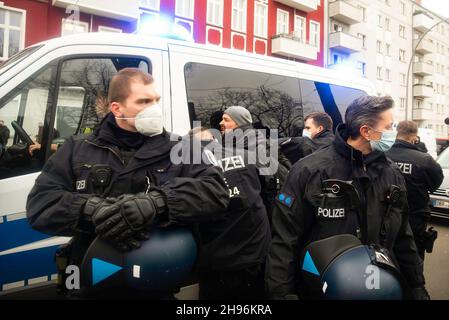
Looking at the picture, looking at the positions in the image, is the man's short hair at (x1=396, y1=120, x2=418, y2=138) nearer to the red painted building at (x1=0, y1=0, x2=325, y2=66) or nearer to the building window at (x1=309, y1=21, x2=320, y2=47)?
the red painted building at (x1=0, y1=0, x2=325, y2=66)

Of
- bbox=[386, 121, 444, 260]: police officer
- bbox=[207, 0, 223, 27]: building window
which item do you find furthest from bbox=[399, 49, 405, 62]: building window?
bbox=[386, 121, 444, 260]: police officer

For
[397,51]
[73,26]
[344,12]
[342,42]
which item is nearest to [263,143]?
[73,26]

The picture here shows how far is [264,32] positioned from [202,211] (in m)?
21.1

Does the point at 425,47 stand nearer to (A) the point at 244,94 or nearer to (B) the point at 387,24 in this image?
(B) the point at 387,24

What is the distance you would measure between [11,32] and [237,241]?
14448mm

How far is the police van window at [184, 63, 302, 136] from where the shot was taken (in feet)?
11.0

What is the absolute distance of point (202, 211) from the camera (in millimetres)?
1646

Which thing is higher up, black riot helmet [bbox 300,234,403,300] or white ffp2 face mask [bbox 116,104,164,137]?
white ffp2 face mask [bbox 116,104,164,137]

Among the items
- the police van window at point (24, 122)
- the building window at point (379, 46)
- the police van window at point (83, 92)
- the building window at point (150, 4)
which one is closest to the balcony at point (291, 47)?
the building window at point (150, 4)

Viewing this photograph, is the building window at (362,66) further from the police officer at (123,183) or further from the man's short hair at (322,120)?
the police officer at (123,183)

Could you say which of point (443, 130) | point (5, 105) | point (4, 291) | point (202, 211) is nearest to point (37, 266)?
point (4, 291)

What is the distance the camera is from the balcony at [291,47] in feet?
68.3

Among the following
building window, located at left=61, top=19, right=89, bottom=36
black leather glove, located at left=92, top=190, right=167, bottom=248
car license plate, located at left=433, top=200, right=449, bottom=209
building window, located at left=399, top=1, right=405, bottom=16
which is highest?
building window, located at left=399, top=1, right=405, bottom=16
